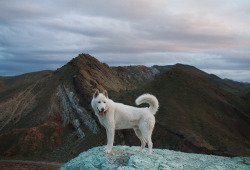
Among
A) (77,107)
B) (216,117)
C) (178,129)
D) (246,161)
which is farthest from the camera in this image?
(77,107)

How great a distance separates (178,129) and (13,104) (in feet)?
151

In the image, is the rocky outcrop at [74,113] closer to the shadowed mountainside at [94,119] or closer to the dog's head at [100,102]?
the shadowed mountainside at [94,119]

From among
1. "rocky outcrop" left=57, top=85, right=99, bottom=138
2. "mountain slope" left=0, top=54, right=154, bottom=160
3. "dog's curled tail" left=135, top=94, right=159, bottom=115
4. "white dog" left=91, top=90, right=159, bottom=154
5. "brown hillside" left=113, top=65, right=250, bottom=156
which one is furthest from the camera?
"rocky outcrop" left=57, top=85, right=99, bottom=138

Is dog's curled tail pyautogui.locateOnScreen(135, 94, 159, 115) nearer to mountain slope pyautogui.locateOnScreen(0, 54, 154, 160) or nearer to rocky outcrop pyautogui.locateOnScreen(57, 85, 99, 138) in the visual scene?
mountain slope pyautogui.locateOnScreen(0, 54, 154, 160)

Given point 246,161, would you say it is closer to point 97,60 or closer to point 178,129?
point 178,129

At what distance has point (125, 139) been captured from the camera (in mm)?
39844

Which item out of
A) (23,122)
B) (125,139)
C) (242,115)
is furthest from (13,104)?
(242,115)

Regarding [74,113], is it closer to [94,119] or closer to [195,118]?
[94,119]

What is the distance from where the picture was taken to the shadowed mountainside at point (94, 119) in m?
37.0

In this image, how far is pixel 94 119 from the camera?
49.6 metres

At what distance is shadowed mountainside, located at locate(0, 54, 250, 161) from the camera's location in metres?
37.0

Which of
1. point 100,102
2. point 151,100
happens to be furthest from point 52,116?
point 100,102

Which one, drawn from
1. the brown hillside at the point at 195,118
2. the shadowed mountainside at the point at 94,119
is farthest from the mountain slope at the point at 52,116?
the brown hillside at the point at 195,118

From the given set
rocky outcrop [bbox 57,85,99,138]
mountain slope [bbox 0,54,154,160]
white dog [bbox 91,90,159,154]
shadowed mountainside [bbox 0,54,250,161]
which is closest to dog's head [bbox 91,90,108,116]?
white dog [bbox 91,90,159,154]
